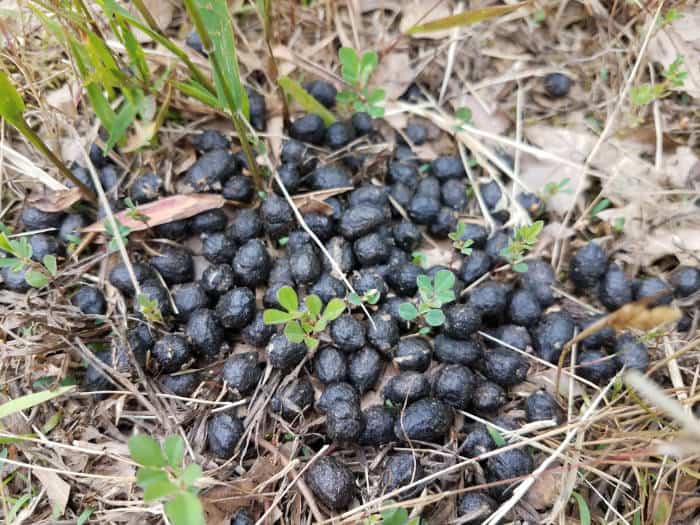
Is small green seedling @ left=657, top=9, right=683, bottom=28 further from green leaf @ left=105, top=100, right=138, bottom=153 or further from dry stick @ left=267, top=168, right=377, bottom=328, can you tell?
green leaf @ left=105, top=100, right=138, bottom=153

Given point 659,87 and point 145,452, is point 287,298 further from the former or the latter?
point 659,87

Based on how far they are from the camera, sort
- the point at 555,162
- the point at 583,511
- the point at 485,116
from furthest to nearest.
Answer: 1. the point at 485,116
2. the point at 555,162
3. the point at 583,511

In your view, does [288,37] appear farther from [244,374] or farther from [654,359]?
[654,359]

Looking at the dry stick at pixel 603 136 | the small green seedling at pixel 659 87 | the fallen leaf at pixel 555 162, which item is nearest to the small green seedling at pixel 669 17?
the dry stick at pixel 603 136

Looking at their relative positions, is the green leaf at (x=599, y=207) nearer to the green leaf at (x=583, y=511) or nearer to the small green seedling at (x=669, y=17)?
the small green seedling at (x=669, y=17)

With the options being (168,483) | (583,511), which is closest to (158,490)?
(168,483)

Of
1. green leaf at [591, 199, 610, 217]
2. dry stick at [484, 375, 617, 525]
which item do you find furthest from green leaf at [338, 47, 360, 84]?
dry stick at [484, 375, 617, 525]
